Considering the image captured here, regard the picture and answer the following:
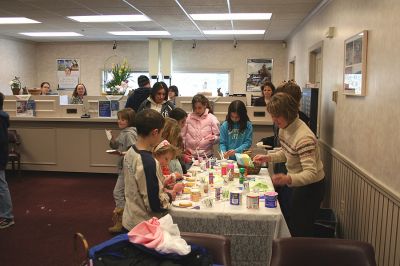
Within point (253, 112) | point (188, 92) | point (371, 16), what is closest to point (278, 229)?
point (371, 16)

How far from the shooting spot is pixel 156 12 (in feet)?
21.6

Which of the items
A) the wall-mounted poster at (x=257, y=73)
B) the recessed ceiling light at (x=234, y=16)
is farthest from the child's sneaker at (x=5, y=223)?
the wall-mounted poster at (x=257, y=73)

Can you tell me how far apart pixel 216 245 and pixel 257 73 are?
933 centimetres

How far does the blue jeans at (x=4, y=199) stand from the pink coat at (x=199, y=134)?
192 centimetres

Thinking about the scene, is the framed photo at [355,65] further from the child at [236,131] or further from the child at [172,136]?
the child at [172,136]

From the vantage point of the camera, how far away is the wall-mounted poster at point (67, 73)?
37.5ft

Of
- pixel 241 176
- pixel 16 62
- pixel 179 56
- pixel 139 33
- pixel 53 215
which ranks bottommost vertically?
pixel 53 215

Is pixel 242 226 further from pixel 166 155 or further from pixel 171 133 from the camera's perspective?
pixel 171 133

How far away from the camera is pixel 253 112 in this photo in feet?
18.8

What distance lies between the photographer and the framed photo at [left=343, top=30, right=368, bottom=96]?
3164mm

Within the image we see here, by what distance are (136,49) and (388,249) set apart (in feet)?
31.4

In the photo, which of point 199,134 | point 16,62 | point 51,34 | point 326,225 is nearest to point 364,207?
point 326,225

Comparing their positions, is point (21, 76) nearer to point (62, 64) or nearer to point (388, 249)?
point (62, 64)

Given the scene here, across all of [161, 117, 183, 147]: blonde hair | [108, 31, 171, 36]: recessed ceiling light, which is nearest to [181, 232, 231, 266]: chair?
[161, 117, 183, 147]: blonde hair
